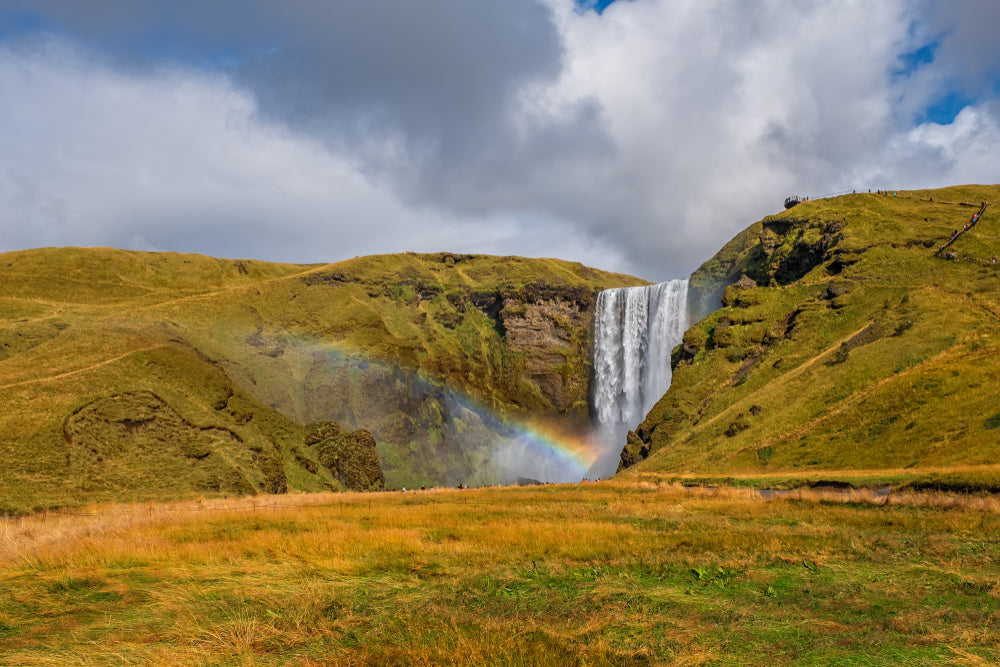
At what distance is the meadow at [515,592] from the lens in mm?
7250

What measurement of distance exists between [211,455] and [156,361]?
13047mm

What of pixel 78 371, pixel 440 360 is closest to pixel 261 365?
pixel 78 371

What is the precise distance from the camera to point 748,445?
45.9m

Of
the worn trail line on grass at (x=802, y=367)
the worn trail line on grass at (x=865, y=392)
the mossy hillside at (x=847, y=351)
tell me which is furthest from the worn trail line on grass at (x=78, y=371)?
the worn trail line on grass at (x=865, y=392)

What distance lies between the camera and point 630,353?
98.1 meters

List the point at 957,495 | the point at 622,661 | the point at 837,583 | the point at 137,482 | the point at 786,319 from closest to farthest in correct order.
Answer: the point at 622,661, the point at 837,583, the point at 957,495, the point at 137,482, the point at 786,319

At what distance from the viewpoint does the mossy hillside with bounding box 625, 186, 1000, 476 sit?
3644cm

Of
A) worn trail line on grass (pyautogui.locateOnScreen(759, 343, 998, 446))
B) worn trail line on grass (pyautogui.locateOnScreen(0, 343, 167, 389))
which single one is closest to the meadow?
worn trail line on grass (pyautogui.locateOnScreen(759, 343, 998, 446))

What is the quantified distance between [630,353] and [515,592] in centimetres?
9019

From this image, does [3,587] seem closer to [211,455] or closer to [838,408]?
[211,455]

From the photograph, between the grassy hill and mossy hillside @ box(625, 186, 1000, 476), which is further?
the grassy hill

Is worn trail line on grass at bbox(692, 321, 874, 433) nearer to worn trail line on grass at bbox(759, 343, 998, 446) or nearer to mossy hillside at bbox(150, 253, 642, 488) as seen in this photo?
worn trail line on grass at bbox(759, 343, 998, 446)

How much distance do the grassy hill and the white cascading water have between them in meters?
13.0

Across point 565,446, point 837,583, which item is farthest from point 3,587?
point 565,446
